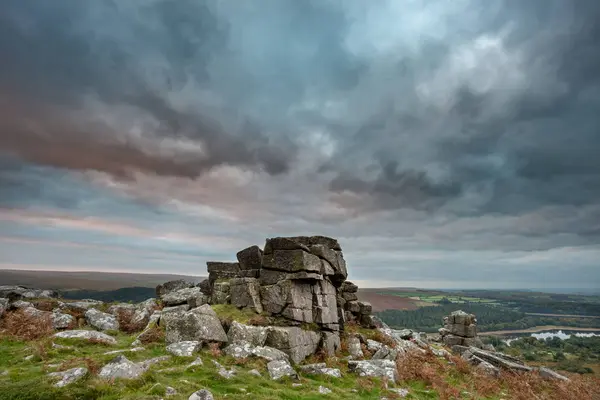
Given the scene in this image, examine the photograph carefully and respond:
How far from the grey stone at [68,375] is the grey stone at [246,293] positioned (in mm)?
11552

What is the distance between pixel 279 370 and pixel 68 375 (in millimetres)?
7739

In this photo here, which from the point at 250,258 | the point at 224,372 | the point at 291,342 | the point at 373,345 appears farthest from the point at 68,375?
the point at 373,345

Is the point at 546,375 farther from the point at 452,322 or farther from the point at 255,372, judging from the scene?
the point at 255,372

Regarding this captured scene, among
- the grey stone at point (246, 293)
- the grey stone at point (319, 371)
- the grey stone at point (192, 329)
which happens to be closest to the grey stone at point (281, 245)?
the grey stone at point (246, 293)

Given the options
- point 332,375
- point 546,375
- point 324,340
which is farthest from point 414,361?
point 546,375

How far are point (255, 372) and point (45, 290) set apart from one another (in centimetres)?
2379

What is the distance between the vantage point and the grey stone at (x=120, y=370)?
11.4 metres

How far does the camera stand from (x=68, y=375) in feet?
35.1

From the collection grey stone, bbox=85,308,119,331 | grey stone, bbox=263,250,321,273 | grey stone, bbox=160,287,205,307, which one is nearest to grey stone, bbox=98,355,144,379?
grey stone, bbox=85,308,119,331

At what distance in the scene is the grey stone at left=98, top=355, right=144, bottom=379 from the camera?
1137 centimetres

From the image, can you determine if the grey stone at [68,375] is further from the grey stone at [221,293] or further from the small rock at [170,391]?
the grey stone at [221,293]

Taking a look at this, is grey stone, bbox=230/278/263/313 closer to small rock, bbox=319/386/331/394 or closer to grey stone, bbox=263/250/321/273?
grey stone, bbox=263/250/321/273

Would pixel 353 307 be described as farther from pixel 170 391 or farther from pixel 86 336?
pixel 170 391

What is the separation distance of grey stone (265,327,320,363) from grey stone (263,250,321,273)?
424 centimetres
